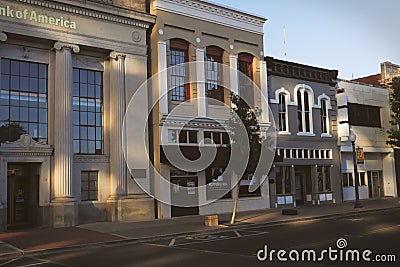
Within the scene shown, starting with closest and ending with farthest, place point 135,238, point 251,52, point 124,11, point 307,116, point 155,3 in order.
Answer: point 135,238 → point 124,11 → point 155,3 → point 251,52 → point 307,116

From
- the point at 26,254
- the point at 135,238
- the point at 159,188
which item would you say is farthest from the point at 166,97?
the point at 26,254

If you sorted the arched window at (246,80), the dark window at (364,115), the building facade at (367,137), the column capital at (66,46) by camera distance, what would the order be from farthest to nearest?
the dark window at (364,115) < the building facade at (367,137) < the arched window at (246,80) < the column capital at (66,46)

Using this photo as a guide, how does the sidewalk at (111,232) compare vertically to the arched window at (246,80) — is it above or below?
below

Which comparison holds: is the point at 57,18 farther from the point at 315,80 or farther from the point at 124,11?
the point at 315,80

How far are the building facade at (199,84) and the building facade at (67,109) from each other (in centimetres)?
140

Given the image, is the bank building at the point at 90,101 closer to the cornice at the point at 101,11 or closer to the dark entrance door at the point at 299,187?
the cornice at the point at 101,11

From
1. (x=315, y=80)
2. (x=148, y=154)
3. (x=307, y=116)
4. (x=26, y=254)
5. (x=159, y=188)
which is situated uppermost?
(x=315, y=80)

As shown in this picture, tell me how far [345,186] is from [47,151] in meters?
22.1

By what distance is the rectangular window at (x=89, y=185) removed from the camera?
2133 centimetres

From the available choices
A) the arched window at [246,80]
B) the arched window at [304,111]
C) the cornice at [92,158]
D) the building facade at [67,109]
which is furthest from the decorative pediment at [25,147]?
the arched window at [304,111]

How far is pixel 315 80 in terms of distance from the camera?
105 feet

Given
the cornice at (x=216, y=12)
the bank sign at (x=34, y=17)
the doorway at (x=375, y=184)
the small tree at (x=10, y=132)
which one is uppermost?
the cornice at (x=216, y=12)

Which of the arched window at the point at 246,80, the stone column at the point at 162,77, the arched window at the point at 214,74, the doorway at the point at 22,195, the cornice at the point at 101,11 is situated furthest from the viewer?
the arched window at the point at 246,80

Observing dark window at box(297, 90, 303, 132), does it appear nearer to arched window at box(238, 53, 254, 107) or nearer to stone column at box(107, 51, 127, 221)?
arched window at box(238, 53, 254, 107)
